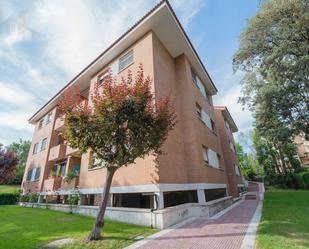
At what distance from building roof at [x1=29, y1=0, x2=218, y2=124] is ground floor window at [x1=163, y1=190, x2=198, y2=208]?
11609mm

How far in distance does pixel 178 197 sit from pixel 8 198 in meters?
22.5

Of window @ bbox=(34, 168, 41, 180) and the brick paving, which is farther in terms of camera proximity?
window @ bbox=(34, 168, 41, 180)

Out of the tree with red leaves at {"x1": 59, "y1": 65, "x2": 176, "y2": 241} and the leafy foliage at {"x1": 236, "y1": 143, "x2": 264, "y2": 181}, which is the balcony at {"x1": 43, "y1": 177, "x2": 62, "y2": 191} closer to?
the tree with red leaves at {"x1": 59, "y1": 65, "x2": 176, "y2": 241}

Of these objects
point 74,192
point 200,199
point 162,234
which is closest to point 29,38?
point 74,192

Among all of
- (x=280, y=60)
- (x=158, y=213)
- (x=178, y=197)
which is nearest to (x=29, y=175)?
(x=178, y=197)

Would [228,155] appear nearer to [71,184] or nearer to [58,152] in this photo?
[71,184]

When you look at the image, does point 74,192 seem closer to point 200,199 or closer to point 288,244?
point 200,199

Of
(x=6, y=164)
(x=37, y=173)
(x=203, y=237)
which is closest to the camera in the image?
(x=203, y=237)

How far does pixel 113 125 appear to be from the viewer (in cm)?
712

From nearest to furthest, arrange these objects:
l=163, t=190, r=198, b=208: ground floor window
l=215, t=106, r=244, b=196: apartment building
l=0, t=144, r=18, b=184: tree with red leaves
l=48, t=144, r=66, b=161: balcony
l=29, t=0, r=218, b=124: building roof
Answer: l=29, t=0, r=218, b=124: building roof < l=163, t=190, r=198, b=208: ground floor window < l=48, t=144, r=66, b=161: balcony < l=215, t=106, r=244, b=196: apartment building < l=0, t=144, r=18, b=184: tree with red leaves

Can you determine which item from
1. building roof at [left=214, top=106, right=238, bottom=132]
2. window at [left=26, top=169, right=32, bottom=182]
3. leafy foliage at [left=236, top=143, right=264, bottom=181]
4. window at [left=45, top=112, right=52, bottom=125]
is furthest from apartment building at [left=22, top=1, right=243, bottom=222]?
leafy foliage at [left=236, top=143, right=264, bottom=181]

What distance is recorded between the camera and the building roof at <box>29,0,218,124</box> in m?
12.6

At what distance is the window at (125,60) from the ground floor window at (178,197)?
10.3 meters

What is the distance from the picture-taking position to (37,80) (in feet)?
48.9
